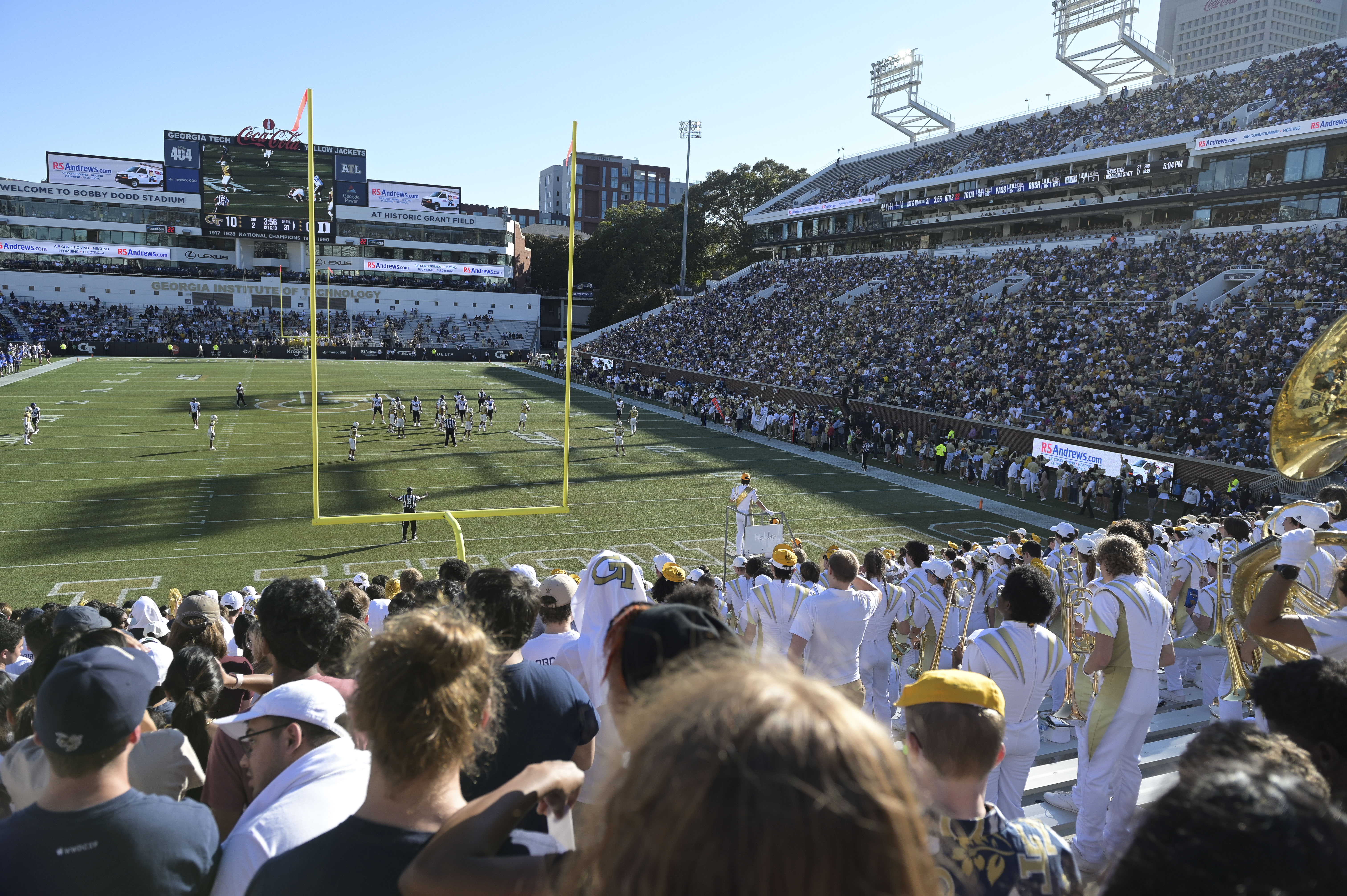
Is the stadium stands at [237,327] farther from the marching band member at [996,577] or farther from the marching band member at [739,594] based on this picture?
the marching band member at [996,577]

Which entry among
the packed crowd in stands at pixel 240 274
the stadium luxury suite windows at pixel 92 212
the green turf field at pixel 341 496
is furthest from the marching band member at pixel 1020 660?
the stadium luxury suite windows at pixel 92 212

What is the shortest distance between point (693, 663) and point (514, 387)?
141ft

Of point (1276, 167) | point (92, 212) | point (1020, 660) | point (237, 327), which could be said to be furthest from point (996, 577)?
point (92, 212)

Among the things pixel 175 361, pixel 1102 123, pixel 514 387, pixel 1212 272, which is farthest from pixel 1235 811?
pixel 175 361

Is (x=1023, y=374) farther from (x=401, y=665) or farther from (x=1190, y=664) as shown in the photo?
(x=401, y=665)

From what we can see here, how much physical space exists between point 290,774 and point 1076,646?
552cm

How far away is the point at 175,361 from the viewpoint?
156 feet

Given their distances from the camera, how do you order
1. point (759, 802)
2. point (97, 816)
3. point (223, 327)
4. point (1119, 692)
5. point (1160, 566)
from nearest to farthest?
point (759, 802)
point (97, 816)
point (1119, 692)
point (1160, 566)
point (223, 327)

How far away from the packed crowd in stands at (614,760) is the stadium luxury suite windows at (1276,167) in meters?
33.6

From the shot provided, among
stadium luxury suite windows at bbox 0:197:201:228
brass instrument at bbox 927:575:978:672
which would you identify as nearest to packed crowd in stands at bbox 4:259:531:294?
stadium luxury suite windows at bbox 0:197:201:228

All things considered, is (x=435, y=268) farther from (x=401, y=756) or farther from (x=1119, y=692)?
(x=401, y=756)

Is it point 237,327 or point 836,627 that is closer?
point 836,627

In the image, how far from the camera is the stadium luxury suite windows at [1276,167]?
2957 cm

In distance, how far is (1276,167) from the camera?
31.2m
